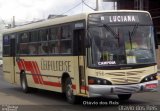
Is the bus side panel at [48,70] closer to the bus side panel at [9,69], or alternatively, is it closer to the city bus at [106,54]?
the city bus at [106,54]

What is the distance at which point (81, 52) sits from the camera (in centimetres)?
1527

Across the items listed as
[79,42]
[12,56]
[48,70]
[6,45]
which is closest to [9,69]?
[12,56]

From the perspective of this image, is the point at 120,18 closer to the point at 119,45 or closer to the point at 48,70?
the point at 119,45

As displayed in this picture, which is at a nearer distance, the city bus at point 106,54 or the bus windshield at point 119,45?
the city bus at point 106,54

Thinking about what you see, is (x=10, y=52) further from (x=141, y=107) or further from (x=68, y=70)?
(x=141, y=107)

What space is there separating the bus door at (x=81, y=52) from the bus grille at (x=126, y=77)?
99 centimetres

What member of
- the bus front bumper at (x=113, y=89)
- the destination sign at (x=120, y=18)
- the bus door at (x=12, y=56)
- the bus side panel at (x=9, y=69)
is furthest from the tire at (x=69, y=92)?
the bus side panel at (x=9, y=69)

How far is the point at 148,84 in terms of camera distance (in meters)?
15.0

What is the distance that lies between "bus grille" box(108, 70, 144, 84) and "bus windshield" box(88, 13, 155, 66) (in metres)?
0.31

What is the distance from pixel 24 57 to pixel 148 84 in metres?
7.74

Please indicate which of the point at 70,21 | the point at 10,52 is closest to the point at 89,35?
the point at 70,21

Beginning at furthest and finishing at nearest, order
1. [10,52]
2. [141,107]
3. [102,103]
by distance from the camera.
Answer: [10,52] → [102,103] → [141,107]

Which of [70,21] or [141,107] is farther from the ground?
[70,21]

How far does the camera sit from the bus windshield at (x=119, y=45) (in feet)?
48.3
